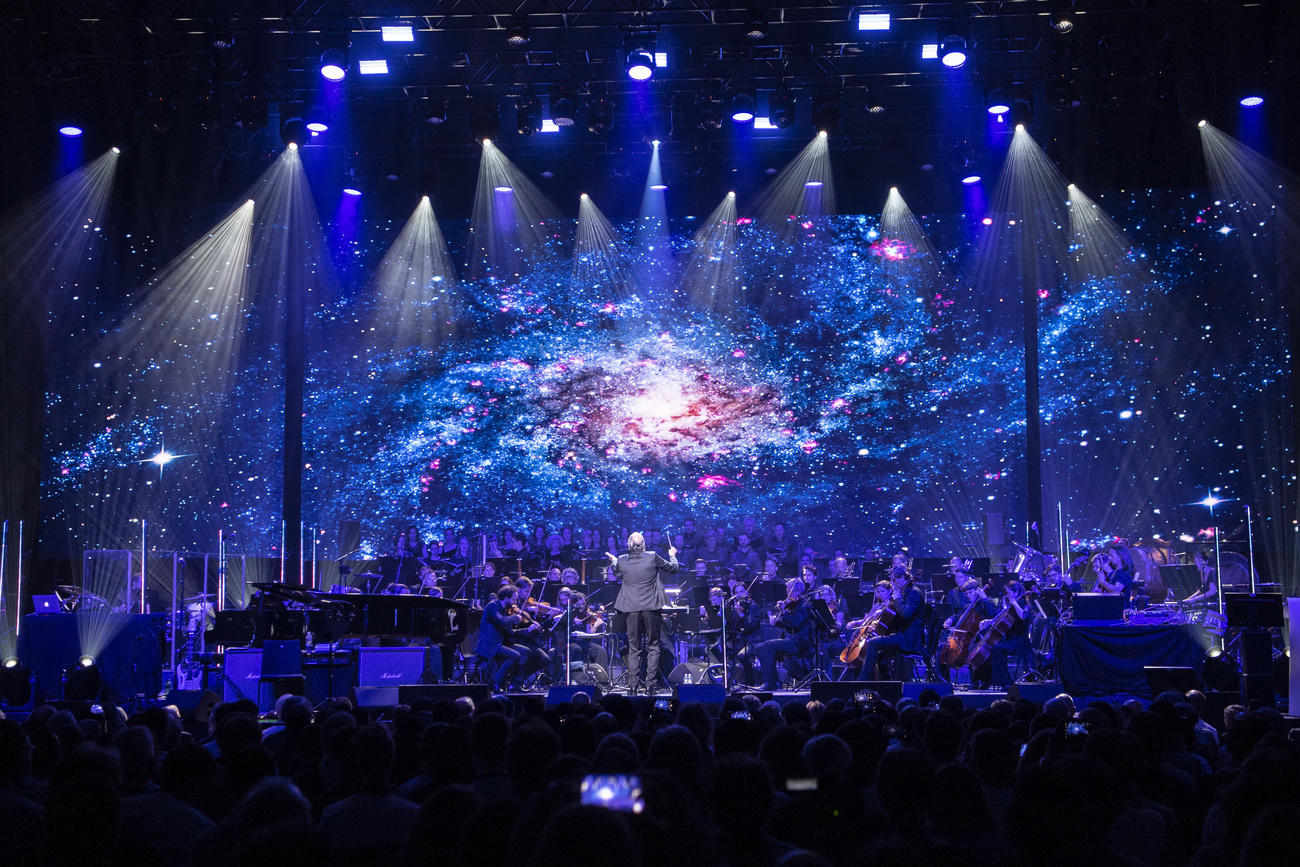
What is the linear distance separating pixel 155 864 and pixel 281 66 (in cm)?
1461

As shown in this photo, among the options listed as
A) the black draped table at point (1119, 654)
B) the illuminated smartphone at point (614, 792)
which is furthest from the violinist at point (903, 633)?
the illuminated smartphone at point (614, 792)

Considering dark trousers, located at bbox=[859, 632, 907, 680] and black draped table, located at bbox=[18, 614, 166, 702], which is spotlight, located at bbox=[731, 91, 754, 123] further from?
black draped table, located at bbox=[18, 614, 166, 702]

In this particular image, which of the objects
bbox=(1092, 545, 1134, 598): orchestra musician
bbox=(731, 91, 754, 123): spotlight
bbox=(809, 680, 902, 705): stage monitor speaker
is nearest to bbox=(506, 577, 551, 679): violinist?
bbox=(809, 680, 902, 705): stage monitor speaker

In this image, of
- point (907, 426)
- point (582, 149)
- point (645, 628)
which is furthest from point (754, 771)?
point (907, 426)

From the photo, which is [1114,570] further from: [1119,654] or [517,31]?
[517,31]

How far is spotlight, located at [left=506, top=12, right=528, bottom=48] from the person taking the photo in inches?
543

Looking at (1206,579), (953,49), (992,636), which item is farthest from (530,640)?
(1206,579)

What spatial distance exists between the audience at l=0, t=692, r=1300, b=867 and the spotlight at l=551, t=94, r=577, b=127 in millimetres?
11146

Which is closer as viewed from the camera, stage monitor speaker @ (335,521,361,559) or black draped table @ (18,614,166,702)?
black draped table @ (18,614,166,702)

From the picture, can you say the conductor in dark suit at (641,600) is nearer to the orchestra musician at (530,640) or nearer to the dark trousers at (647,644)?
the dark trousers at (647,644)

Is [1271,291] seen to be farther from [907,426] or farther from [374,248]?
[374,248]

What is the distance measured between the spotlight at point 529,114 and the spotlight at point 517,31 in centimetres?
227

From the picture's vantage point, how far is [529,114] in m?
16.2

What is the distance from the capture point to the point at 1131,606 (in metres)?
16.2
